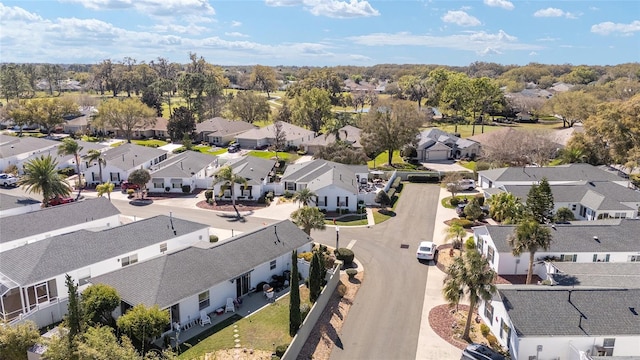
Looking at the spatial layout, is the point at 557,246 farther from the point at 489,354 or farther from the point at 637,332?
the point at 489,354

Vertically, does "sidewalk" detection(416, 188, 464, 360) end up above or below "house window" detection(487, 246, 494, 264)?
below

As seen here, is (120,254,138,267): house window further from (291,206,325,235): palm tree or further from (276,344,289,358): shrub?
(276,344,289,358): shrub

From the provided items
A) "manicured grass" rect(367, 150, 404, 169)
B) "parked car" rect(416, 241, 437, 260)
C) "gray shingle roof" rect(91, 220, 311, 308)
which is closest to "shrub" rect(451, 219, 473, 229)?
"parked car" rect(416, 241, 437, 260)

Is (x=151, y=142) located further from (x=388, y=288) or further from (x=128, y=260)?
(x=388, y=288)

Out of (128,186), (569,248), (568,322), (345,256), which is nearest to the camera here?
(568,322)

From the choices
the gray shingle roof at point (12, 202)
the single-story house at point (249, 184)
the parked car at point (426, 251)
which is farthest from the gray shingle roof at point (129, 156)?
the parked car at point (426, 251)

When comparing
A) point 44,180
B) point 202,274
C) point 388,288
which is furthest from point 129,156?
point 388,288
